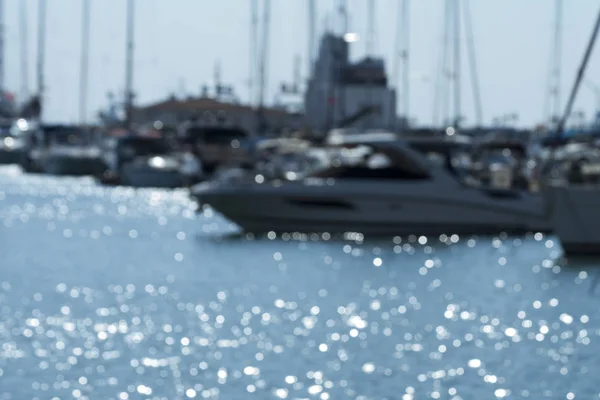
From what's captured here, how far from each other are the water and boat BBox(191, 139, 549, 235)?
1.46 ft

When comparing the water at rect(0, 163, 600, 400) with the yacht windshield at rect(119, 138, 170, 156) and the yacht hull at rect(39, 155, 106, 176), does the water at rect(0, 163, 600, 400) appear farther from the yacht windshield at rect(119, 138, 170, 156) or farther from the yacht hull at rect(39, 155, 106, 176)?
the yacht hull at rect(39, 155, 106, 176)

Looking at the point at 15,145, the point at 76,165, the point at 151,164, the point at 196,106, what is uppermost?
the point at 151,164

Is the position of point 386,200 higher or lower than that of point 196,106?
higher

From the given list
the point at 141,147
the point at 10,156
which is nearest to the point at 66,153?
the point at 141,147

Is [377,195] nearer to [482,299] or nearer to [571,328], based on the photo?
[482,299]

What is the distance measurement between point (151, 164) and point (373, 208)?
130ft

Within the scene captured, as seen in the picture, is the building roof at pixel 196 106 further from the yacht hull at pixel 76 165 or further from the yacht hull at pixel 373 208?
the yacht hull at pixel 373 208

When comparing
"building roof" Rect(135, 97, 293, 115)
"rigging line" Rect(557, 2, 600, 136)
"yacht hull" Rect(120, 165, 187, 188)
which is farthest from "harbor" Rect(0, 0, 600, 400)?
"building roof" Rect(135, 97, 293, 115)

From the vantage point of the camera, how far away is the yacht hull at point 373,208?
1467 inches

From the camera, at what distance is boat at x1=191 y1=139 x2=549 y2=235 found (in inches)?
1460

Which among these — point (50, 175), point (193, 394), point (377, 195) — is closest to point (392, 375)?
point (193, 394)

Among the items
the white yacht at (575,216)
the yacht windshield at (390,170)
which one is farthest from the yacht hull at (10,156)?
the white yacht at (575,216)

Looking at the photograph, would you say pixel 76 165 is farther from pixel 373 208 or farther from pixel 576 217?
pixel 576 217

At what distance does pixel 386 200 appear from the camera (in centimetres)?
A: 3731
